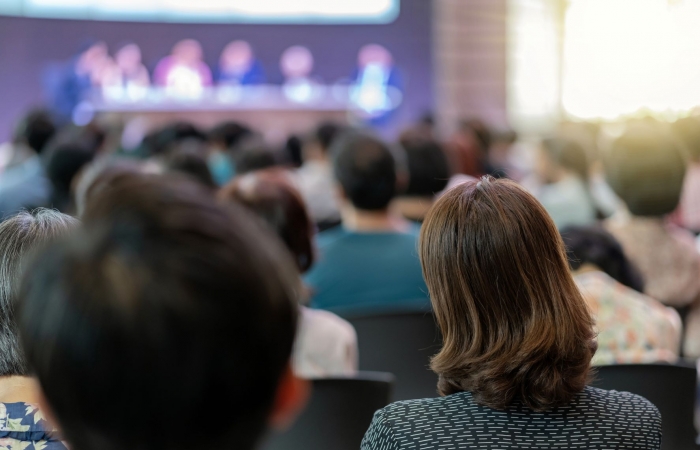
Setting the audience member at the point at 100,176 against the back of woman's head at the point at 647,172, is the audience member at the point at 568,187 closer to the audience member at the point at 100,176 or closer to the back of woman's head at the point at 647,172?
the back of woman's head at the point at 647,172

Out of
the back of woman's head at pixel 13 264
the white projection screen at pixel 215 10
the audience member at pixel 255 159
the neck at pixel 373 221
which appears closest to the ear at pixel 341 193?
the neck at pixel 373 221

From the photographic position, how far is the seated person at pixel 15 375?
3.59 ft

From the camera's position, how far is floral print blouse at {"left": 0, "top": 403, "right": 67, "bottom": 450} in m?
1.09

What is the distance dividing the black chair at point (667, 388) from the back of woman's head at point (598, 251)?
460 millimetres

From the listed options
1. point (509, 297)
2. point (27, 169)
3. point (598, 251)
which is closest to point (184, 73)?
point (27, 169)

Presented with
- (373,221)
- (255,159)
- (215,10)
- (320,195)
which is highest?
(215,10)

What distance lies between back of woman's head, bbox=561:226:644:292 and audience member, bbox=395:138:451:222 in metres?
1.65

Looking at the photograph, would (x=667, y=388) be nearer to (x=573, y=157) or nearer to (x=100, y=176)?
(x=100, y=176)

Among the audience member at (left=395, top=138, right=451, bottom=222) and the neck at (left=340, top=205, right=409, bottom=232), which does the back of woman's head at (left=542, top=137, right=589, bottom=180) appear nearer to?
the audience member at (left=395, top=138, right=451, bottom=222)

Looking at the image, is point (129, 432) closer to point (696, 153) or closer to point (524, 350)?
point (524, 350)

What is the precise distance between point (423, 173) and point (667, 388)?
2.23 meters

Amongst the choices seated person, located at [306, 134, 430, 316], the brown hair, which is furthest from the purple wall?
the brown hair

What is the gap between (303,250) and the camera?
2.37m

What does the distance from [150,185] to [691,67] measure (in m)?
9.61
